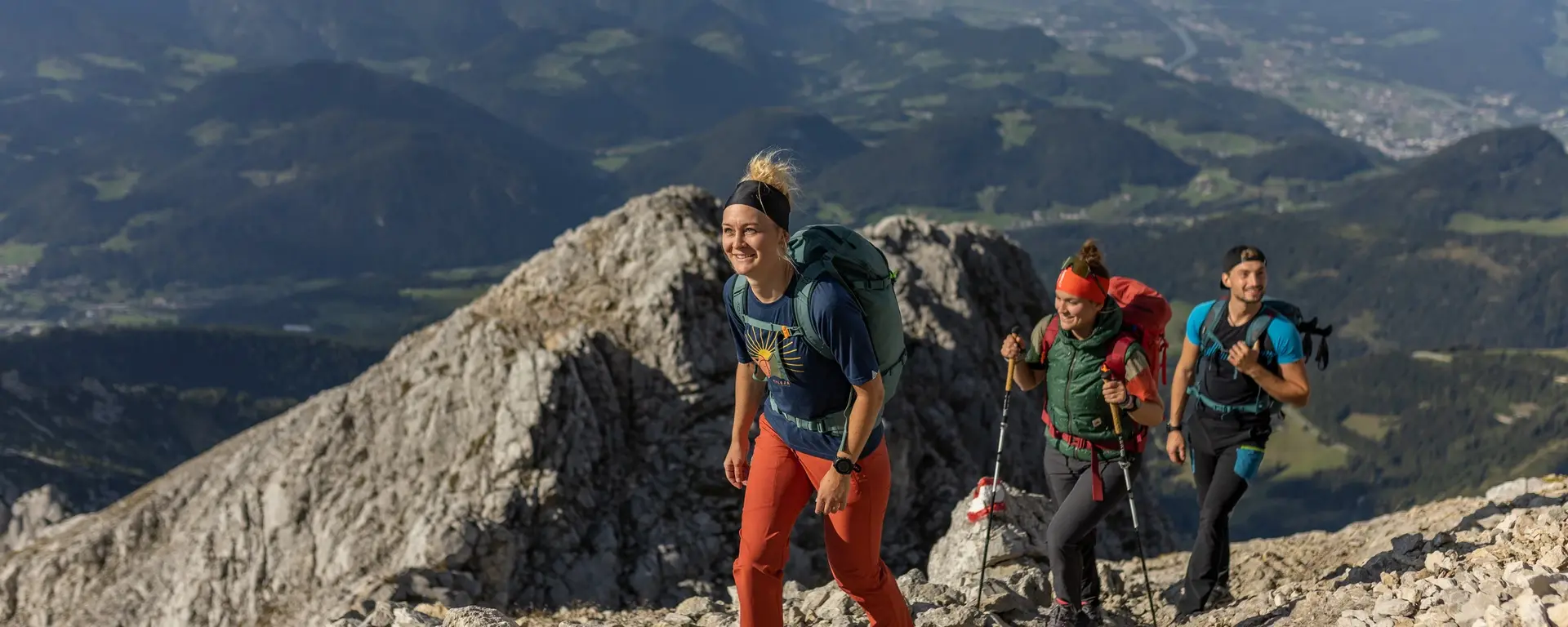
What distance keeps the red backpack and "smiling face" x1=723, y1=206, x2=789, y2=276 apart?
4.63 metres

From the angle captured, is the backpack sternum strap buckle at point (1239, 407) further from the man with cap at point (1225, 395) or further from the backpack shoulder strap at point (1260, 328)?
the backpack shoulder strap at point (1260, 328)

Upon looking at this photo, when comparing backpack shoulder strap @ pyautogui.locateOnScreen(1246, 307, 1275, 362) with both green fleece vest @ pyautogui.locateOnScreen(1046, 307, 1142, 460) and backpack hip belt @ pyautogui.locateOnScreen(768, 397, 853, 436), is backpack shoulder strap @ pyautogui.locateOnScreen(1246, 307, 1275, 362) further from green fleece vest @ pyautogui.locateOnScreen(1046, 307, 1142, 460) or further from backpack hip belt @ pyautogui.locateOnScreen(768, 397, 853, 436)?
backpack hip belt @ pyautogui.locateOnScreen(768, 397, 853, 436)

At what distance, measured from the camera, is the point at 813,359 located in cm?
929

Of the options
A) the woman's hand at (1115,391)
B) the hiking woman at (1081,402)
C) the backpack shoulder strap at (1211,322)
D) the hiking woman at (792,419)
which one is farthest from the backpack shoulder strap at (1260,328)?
the hiking woman at (792,419)

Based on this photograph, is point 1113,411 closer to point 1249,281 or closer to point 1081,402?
point 1081,402

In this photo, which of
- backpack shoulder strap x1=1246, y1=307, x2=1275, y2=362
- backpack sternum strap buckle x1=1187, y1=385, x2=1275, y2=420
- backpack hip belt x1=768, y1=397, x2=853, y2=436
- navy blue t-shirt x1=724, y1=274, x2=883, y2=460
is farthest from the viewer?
backpack sternum strap buckle x1=1187, y1=385, x2=1275, y2=420

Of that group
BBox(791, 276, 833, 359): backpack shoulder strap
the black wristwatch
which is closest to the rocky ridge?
the black wristwatch

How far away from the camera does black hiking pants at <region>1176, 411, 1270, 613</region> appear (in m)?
13.2

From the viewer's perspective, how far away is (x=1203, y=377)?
44.5ft

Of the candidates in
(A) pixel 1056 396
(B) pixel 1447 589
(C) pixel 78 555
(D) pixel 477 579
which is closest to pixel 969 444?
(D) pixel 477 579

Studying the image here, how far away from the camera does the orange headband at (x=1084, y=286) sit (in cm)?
1120

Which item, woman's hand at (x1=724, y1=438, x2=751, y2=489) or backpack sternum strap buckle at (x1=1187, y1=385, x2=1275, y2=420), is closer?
woman's hand at (x1=724, y1=438, x2=751, y2=489)

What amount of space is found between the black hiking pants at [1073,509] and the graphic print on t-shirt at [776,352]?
176 inches

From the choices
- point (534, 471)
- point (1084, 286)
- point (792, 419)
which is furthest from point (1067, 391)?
point (534, 471)
